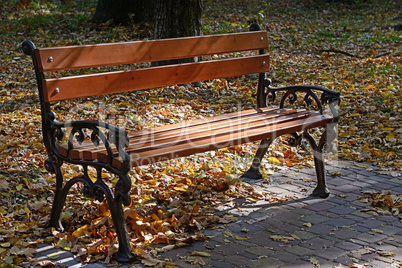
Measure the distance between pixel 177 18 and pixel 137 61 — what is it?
324 cm

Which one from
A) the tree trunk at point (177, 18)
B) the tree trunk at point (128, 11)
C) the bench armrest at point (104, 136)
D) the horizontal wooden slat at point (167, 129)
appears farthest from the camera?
the tree trunk at point (128, 11)

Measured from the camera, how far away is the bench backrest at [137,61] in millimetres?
3557

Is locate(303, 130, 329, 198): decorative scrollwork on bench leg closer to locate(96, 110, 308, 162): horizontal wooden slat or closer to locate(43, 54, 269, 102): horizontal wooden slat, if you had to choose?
locate(96, 110, 308, 162): horizontal wooden slat

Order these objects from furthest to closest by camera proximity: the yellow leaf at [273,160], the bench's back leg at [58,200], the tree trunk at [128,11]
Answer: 1. the tree trunk at [128,11]
2. the yellow leaf at [273,160]
3. the bench's back leg at [58,200]

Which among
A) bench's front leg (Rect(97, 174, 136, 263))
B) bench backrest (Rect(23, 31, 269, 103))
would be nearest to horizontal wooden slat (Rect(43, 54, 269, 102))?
bench backrest (Rect(23, 31, 269, 103))

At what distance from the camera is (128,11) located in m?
10.4

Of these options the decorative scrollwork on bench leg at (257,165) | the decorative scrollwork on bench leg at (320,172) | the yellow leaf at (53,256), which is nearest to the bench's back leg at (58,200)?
the yellow leaf at (53,256)

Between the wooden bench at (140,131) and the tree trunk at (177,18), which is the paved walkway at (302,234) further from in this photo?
the tree trunk at (177,18)

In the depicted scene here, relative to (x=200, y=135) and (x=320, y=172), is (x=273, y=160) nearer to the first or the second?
(x=320, y=172)

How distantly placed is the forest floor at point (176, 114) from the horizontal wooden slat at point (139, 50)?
1070mm

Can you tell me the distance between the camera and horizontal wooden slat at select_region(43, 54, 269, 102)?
359cm

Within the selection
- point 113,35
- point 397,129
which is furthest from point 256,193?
point 113,35

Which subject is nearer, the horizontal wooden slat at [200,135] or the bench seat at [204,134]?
the bench seat at [204,134]

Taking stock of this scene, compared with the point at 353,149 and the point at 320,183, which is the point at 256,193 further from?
the point at 353,149
